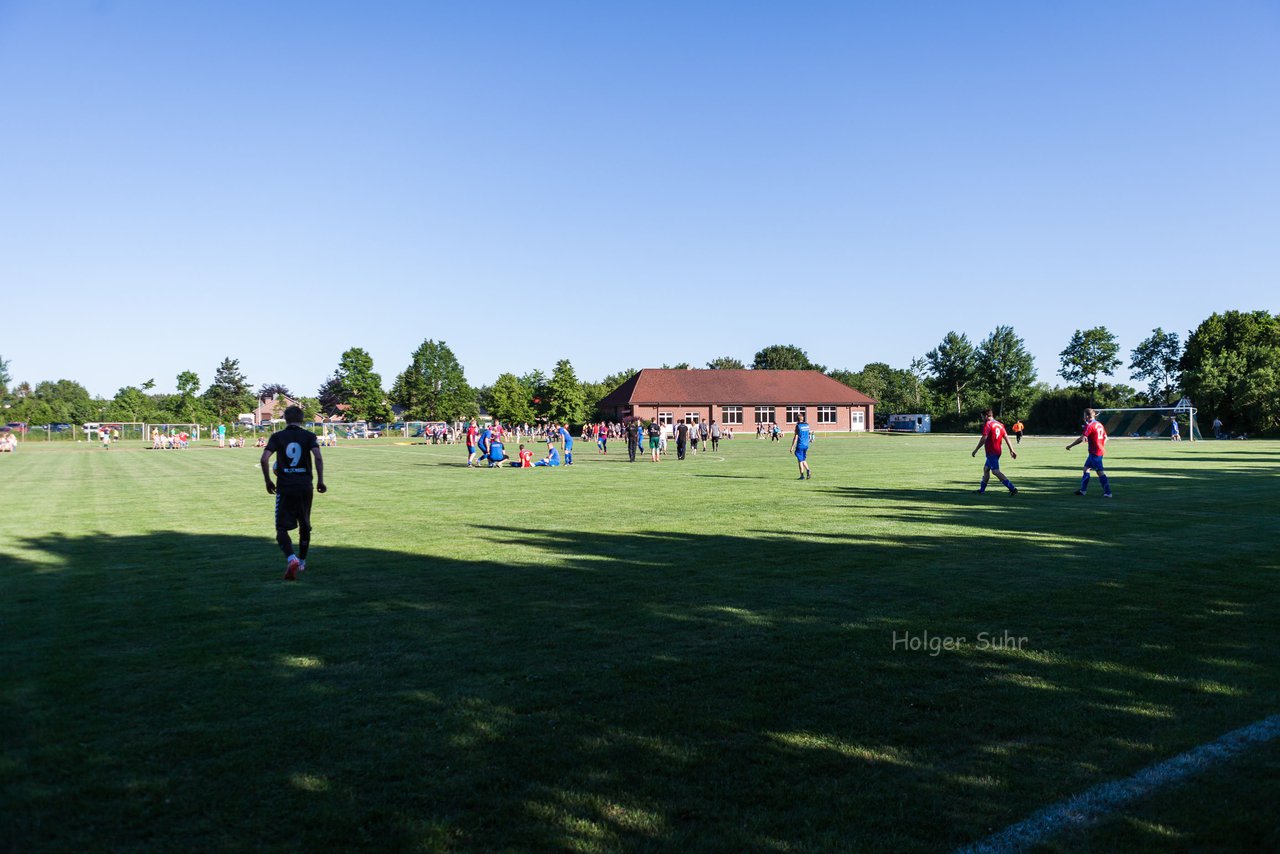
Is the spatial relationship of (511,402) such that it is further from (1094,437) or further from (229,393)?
(1094,437)

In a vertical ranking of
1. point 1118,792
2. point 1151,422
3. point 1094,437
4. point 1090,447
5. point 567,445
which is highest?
point 1151,422

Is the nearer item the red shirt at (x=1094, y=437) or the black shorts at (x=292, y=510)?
the black shorts at (x=292, y=510)

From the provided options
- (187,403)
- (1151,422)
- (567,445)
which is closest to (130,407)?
(187,403)

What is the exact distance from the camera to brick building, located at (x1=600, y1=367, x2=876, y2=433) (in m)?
88.1

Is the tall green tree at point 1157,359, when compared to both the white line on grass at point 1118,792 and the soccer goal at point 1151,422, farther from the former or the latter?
the white line on grass at point 1118,792

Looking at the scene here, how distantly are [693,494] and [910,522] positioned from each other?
249 inches

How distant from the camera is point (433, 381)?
117 m

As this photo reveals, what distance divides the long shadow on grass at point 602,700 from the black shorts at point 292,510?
65cm

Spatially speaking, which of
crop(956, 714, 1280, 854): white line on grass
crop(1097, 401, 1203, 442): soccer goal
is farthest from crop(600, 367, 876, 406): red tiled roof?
crop(956, 714, 1280, 854): white line on grass

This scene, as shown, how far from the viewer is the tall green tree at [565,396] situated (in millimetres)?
93625

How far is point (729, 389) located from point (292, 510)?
A: 272 feet

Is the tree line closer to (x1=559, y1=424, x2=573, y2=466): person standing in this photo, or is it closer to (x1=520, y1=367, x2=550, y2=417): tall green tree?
(x1=520, y1=367, x2=550, y2=417): tall green tree

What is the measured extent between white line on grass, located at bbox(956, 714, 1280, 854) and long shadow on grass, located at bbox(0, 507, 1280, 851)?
84 mm

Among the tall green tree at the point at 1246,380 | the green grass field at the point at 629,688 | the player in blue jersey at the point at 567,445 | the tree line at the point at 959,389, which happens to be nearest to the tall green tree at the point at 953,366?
the tree line at the point at 959,389
